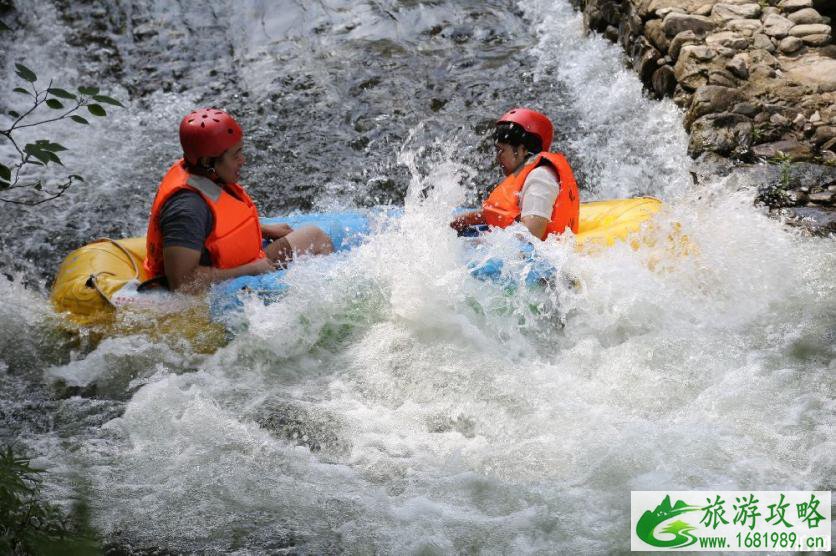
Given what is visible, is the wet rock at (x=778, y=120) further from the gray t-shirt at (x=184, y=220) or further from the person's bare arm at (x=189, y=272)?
the gray t-shirt at (x=184, y=220)

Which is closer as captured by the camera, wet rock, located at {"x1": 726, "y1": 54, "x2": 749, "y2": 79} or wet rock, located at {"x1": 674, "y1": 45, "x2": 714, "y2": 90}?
wet rock, located at {"x1": 726, "y1": 54, "x2": 749, "y2": 79}

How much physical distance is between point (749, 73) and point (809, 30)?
0.79 metres

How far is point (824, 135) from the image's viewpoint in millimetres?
6883

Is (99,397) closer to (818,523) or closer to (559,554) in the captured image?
(559,554)

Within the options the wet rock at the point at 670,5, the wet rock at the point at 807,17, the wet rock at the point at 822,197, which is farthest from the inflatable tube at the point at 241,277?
the wet rock at the point at 807,17

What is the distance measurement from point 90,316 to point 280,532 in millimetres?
1995

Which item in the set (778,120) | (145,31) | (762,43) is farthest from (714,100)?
(145,31)

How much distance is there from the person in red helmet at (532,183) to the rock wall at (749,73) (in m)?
1.92

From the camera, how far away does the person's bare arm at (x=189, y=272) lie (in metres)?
4.90

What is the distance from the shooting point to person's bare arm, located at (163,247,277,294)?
16.1ft

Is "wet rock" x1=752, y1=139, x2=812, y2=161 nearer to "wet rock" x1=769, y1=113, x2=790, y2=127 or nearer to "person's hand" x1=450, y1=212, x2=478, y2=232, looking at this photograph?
"wet rock" x1=769, y1=113, x2=790, y2=127

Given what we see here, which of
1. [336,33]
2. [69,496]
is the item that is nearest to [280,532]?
[69,496]

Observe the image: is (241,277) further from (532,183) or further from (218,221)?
(532,183)

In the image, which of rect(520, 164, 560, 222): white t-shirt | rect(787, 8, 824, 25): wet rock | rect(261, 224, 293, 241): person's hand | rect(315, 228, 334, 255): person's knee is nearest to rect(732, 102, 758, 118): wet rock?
rect(787, 8, 824, 25): wet rock
